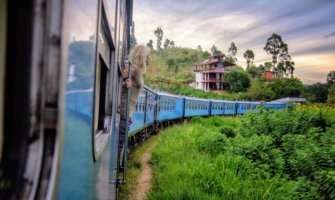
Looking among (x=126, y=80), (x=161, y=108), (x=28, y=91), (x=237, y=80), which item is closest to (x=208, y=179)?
(x=126, y=80)

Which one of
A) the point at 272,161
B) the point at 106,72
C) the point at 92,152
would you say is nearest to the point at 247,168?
the point at 272,161

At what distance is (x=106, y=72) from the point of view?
1950mm

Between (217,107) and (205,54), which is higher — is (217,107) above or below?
below

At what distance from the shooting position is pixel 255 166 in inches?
250

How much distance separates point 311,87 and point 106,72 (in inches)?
2210

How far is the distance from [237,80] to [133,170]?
1989 inches

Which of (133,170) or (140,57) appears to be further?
(133,170)

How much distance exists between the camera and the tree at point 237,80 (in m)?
55.5

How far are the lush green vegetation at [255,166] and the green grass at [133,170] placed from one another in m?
0.40

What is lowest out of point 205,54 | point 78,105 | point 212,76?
point 78,105

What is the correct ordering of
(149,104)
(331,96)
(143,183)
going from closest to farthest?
(143,183) < (149,104) < (331,96)

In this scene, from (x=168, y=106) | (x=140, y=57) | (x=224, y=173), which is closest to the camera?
(x=140, y=57)

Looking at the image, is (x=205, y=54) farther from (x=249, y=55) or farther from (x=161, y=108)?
(x=161, y=108)

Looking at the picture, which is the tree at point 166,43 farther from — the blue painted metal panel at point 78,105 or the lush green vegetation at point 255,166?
the blue painted metal panel at point 78,105
